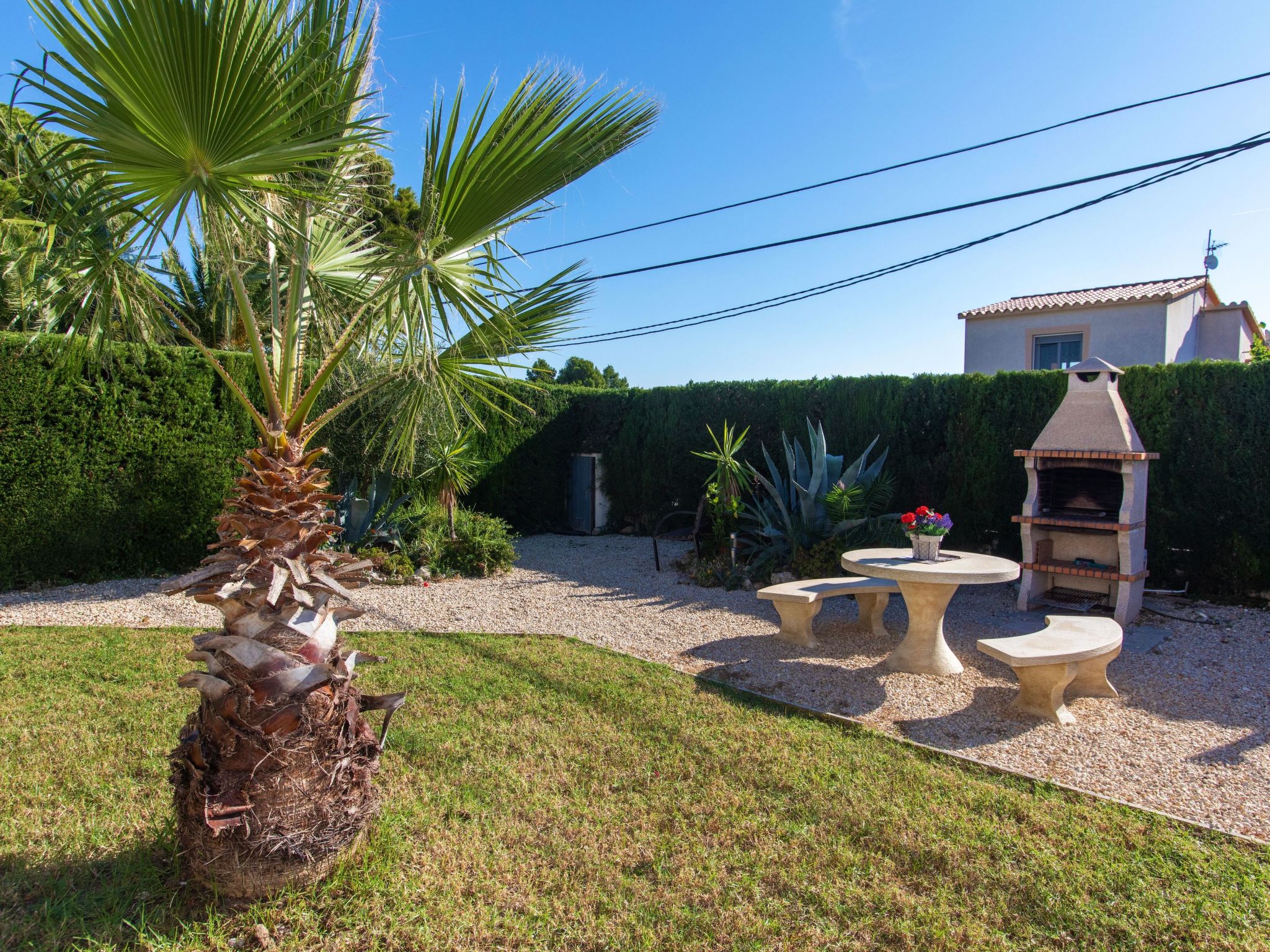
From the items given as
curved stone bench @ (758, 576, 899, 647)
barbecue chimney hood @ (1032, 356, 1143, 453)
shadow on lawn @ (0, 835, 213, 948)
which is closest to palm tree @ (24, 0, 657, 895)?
shadow on lawn @ (0, 835, 213, 948)

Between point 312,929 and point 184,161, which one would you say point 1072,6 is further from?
point 312,929

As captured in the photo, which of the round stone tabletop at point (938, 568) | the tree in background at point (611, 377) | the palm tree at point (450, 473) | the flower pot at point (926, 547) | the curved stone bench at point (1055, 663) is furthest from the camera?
the tree in background at point (611, 377)

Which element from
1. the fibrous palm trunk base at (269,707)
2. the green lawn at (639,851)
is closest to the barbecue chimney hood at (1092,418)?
the green lawn at (639,851)

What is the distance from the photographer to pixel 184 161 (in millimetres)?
2010

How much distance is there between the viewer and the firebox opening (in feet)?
20.3

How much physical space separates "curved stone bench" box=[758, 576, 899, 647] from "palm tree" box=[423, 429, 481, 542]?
14.5 ft

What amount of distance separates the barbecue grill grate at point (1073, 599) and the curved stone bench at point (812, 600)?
198 cm

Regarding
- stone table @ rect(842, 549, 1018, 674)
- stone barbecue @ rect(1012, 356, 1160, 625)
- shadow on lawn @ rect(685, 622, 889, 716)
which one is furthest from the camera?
stone barbecue @ rect(1012, 356, 1160, 625)

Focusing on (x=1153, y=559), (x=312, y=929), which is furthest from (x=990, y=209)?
(x=312, y=929)

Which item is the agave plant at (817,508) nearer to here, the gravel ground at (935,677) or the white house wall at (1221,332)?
the gravel ground at (935,677)

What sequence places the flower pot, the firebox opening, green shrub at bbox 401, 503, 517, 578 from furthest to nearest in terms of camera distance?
1. green shrub at bbox 401, 503, 517, 578
2. the firebox opening
3. the flower pot

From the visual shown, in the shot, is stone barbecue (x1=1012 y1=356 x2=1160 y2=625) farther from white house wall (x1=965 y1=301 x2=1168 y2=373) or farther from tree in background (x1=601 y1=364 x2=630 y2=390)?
tree in background (x1=601 y1=364 x2=630 y2=390)

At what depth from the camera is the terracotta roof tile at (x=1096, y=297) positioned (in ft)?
42.3

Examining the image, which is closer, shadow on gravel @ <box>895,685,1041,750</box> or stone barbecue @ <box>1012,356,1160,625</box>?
shadow on gravel @ <box>895,685,1041,750</box>
